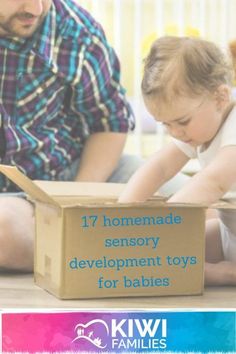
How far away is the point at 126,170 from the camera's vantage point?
198 cm

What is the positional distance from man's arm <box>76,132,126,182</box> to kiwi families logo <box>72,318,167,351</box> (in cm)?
74

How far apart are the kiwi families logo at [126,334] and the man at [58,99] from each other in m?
0.47

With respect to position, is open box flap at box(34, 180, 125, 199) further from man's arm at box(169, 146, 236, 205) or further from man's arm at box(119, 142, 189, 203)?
man's arm at box(169, 146, 236, 205)

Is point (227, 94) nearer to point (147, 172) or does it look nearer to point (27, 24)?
point (147, 172)

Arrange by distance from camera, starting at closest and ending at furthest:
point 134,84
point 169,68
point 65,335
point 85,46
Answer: point 65,335
point 169,68
point 85,46
point 134,84

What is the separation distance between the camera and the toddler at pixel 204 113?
146 centimetres

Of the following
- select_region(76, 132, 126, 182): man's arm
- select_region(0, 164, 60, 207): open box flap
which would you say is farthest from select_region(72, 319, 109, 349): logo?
select_region(76, 132, 126, 182): man's arm

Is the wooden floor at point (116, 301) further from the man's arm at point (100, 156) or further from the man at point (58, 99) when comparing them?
the man's arm at point (100, 156)

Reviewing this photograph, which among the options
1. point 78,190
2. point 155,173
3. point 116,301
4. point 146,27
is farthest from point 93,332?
point 146,27

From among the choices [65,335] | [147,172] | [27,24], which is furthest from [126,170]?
[65,335]

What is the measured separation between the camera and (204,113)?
1541 mm

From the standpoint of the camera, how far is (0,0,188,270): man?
1.79m

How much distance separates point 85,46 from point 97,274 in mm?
707

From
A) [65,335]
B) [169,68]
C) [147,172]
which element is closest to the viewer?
[65,335]
